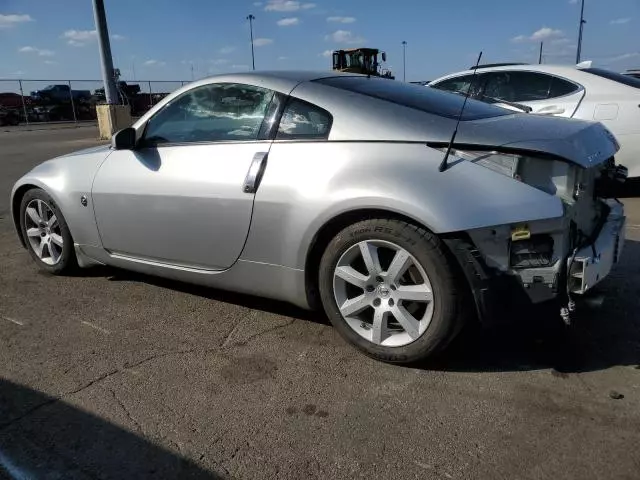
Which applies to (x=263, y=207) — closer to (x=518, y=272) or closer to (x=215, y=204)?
(x=215, y=204)

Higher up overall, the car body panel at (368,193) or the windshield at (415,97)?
the windshield at (415,97)

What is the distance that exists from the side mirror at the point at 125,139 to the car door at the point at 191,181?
2.1 inches

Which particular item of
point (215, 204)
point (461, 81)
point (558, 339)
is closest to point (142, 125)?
point (215, 204)

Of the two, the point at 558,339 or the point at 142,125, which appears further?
the point at 142,125

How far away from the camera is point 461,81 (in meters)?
7.43

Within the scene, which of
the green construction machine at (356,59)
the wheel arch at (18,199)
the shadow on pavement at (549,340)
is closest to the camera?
the shadow on pavement at (549,340)

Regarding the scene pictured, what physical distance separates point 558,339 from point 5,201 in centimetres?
737

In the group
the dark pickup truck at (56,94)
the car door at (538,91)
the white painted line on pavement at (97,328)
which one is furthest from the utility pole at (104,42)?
the dark pickup truck at (56,94)

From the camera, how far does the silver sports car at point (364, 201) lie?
2.61m

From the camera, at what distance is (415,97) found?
335 cm

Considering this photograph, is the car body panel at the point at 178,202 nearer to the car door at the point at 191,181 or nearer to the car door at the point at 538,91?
the car door at the point at 191,181

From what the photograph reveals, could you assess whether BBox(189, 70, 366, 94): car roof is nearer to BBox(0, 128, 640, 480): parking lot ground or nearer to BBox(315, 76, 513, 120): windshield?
BBox(315, 76, 513, 120): windshield

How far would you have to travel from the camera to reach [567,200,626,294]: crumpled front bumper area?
261 cm

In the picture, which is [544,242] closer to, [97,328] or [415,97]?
[415,97]
